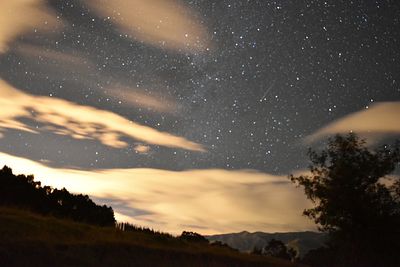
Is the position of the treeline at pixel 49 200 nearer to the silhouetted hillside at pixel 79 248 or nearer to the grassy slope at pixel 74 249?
the silhouetted hillside at pixel 79 248

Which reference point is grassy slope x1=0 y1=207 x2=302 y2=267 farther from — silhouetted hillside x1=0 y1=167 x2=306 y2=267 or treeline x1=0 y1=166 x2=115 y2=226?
treeline x1=0 y1=166 x2=115 y2=226

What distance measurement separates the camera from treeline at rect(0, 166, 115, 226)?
3862cm

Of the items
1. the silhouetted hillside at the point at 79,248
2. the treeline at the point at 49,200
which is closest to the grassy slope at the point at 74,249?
the silhouetted hillside at the point at 79,248

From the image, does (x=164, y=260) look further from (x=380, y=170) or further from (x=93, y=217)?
(x=93, y=217)

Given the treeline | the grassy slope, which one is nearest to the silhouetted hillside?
the grassy slope

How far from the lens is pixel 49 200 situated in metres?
42.0

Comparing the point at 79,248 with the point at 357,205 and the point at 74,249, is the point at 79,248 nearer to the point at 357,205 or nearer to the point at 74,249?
the point at 74,249

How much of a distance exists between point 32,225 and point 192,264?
758 cm

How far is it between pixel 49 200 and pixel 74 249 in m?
24.8

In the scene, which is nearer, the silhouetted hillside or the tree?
the silhouetted hillside

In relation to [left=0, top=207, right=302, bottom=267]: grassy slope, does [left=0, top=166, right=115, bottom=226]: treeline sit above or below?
above

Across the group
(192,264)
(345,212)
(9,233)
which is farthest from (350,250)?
(9,233)

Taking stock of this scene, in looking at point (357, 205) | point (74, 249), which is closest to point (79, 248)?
point (74, 249)

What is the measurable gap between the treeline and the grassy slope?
531 inches
